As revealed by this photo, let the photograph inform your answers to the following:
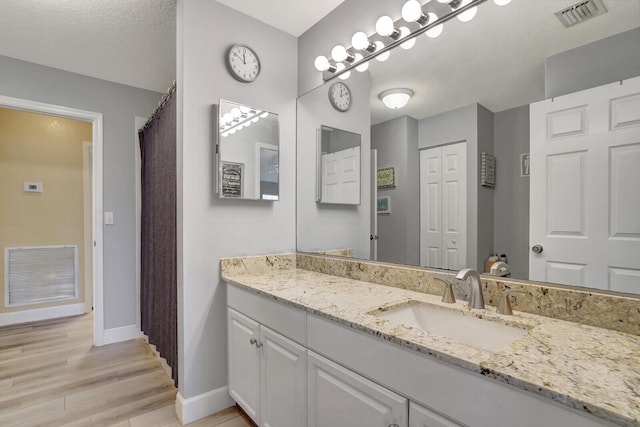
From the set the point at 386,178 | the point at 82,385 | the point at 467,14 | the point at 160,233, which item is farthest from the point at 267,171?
the point at 82,385

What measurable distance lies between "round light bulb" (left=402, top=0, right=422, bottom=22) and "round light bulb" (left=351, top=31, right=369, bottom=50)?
260mm

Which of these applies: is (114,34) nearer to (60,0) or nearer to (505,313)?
(60,0)

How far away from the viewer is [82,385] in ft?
6.88

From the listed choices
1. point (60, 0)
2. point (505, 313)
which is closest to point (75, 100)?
point (60, 0)

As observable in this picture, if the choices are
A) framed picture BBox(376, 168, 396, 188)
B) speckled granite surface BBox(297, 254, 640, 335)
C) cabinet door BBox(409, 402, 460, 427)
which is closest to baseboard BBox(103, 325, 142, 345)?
speckled granite surface BBox(297, 254, 640, 335)

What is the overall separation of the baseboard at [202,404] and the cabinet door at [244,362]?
11 cm

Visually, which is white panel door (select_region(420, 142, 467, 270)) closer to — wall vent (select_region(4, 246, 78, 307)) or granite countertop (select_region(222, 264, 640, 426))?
granite countertop (select_region(222, 264, 640, 426))

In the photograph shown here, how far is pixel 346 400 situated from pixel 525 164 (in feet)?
3.46

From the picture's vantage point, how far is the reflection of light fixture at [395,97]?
1584 millimetres

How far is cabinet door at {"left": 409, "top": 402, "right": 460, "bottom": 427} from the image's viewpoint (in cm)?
80

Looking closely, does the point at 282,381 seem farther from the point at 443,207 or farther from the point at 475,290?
the point at 443,207

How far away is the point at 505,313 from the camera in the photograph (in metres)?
1.09

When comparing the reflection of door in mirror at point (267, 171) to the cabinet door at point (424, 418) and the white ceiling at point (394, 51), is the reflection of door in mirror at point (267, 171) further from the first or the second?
the cabinet door at point (424, 418)

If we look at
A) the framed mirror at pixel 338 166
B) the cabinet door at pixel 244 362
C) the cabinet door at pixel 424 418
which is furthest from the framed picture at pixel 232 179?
the cabinet door at pixel 424 418
